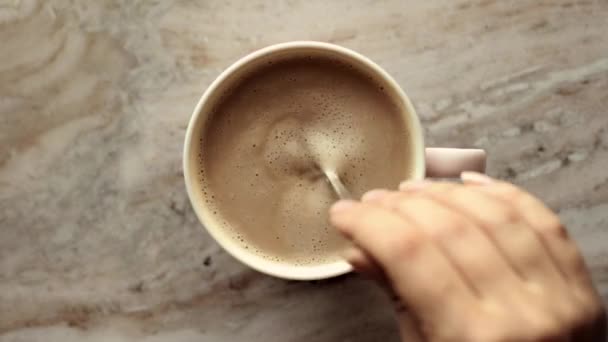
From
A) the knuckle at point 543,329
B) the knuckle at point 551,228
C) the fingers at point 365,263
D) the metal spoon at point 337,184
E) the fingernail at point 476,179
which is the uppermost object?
the fingernail at point 476,179

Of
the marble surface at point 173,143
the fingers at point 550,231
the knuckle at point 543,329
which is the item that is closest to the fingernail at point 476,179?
the fingers at point 550,231

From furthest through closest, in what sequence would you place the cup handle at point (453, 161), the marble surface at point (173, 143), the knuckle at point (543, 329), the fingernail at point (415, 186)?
the marble surface at point (173, 143), the cup handle at point (453, 161), the fingernail at point (415, 186), the knuckle at point (543, 329)

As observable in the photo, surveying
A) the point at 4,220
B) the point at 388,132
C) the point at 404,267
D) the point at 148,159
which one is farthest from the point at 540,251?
the point at 4,220

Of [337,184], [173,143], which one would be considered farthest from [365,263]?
[173,143]

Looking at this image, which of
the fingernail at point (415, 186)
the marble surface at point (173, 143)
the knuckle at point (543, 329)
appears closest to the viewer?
the knuckle at point (543, 329)

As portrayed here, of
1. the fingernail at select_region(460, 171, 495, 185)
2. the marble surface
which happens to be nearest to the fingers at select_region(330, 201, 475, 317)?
the fingernail at select_region(460, 171, 495, 185)

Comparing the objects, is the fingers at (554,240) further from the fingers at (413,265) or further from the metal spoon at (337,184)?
the metal spoon at (337,184)

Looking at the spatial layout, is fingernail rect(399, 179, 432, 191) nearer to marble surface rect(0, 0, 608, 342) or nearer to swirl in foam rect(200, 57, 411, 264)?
swirl in foam rect(200, 57, 411, 264)

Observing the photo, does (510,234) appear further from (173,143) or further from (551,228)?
(173,143)
